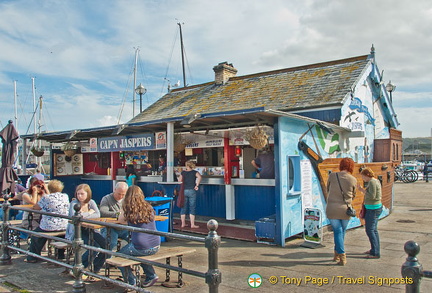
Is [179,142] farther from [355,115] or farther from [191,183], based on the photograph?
[355,115]

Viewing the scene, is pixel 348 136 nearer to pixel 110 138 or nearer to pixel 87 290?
pixel 110 138

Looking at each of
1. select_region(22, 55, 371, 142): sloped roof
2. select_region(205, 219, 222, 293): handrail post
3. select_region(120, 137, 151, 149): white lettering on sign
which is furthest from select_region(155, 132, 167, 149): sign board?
select_region(205, 219, 222, 293): handrail post

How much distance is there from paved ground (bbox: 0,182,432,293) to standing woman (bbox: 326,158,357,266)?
0.33 meters

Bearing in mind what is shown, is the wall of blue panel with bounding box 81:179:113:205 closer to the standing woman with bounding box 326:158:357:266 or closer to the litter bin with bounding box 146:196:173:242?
the litter bin with bounding box 146:196:173:242

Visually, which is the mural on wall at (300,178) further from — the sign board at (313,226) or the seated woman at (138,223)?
the seated woman at (138,223)

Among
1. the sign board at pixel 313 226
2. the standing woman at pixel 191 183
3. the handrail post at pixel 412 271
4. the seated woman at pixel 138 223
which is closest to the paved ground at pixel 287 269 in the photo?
the sign board at pixel 313 226

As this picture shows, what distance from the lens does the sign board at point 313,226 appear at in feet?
24.4

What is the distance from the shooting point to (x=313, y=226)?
24.7 ft

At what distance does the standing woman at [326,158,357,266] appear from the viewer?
6.23 m

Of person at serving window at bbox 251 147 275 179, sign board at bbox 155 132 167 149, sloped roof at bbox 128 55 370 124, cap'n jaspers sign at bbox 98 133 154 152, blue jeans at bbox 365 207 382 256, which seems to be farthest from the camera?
sloped roof at bbox 128 55 370 124

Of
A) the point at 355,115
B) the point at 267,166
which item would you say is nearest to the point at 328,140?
the point at 267,166

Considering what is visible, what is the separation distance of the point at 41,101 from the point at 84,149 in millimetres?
27478

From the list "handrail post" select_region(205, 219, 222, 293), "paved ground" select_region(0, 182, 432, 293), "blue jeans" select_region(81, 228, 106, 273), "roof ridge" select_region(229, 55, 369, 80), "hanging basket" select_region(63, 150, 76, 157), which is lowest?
"paved ground" select_region(0, 182, 432, 293)

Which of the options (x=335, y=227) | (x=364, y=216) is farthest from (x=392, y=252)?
(x=335, y=227)
